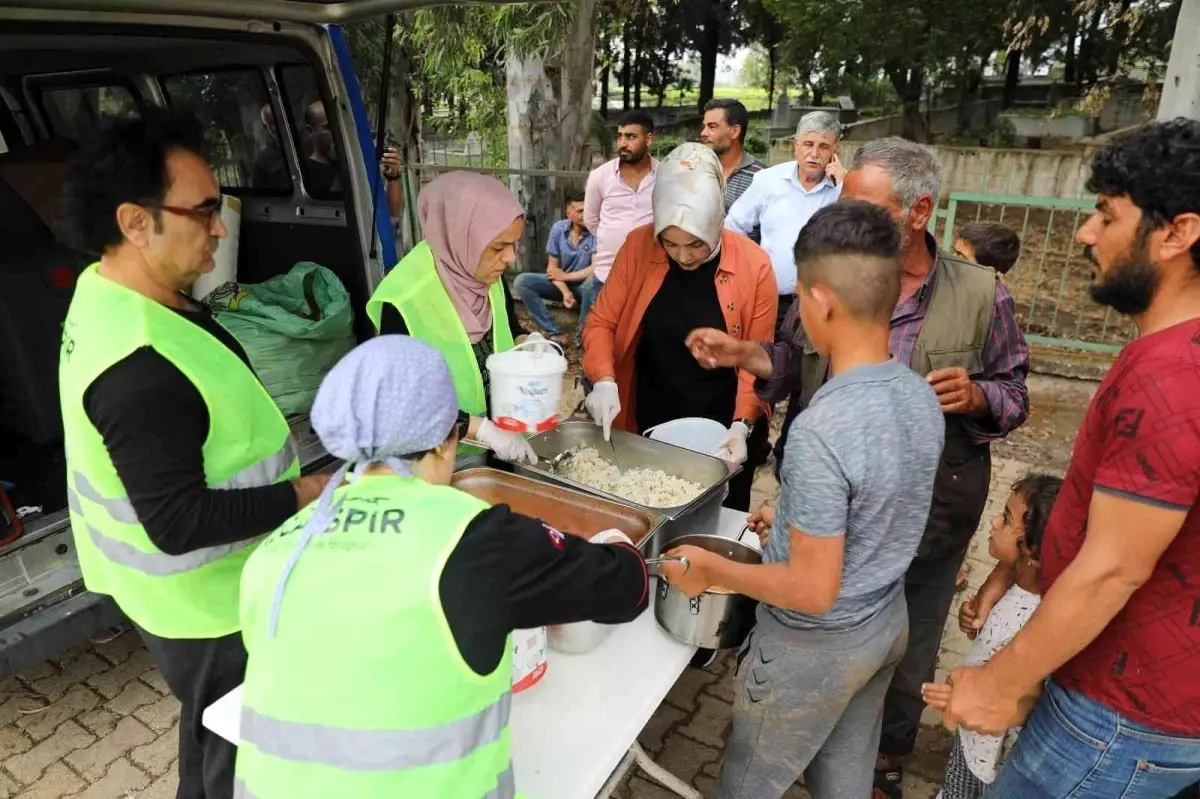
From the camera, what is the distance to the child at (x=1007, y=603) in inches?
83.5

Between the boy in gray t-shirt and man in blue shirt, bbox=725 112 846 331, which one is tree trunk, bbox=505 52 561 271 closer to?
man in blue shirt, bbox=725 112 846 331

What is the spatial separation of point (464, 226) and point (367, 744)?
176cm

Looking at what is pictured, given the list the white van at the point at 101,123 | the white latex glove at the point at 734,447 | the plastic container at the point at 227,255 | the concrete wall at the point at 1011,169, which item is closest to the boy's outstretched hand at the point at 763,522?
the white latex glove at the point at 734,447

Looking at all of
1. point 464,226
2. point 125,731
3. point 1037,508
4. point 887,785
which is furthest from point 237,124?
point 887,785

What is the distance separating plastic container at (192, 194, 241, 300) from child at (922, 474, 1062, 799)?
12.6 ft

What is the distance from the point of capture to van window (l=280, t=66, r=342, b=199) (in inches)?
154

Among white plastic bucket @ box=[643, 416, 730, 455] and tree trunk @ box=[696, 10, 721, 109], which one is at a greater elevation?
tree trunk @ box=[696, 10, 721, 109]

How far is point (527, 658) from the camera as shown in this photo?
64.8 inches

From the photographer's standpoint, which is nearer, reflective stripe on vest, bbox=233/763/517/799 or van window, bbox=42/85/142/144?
reflective stripe on vest, bbox=233/763/517/799

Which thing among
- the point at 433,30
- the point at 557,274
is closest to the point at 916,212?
the point at 557,274

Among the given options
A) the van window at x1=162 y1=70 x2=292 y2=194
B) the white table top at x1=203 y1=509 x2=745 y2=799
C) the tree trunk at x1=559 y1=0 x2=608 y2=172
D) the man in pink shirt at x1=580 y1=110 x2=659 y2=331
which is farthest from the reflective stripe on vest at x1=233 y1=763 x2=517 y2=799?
the tree trunk at x1=559 y1=0 x2=608 y2=172

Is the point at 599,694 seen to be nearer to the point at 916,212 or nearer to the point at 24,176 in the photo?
the point at 916,212

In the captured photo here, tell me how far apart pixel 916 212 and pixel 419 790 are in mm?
1822

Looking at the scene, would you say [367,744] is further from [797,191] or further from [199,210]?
[797,191]
